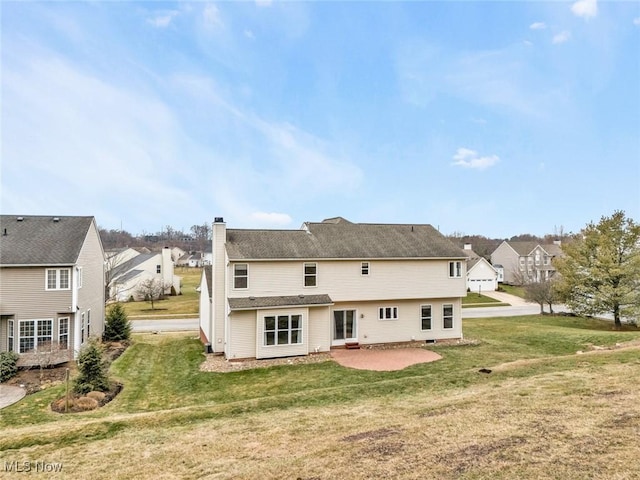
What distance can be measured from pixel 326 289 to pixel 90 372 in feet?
34.6

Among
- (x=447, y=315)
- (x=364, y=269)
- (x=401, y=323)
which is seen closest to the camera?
(x=364, y=269)

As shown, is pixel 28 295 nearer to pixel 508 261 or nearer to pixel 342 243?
pixel 342 243

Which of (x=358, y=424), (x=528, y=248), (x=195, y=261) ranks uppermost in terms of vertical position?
(x=528, y=248)

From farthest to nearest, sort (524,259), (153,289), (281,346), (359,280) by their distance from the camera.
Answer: (524,259)
(153,289)
(359,280)
(281,346)

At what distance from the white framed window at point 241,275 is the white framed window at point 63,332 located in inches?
338

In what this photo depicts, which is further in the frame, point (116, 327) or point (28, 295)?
point (116, 327)

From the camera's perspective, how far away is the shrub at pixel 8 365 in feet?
48.0

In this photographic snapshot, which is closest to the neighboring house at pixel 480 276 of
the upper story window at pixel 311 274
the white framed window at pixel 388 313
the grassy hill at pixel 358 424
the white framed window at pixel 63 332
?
the white framed window at pixel 388 313

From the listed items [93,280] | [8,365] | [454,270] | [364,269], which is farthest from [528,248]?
[8,365]

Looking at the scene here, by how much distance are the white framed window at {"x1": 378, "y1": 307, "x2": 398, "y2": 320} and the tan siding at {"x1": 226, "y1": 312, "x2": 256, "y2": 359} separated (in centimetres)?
695

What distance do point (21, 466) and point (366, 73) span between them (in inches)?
972

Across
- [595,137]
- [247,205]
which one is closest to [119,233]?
[247,205]

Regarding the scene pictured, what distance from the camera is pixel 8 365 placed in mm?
14953

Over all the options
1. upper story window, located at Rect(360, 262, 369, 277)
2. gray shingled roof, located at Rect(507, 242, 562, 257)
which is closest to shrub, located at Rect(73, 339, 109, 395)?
upper story window, located at Rect(360, 262, 369, 277)
